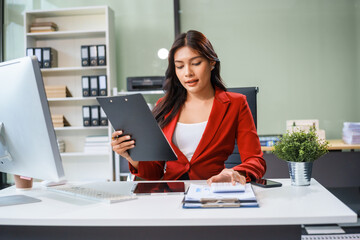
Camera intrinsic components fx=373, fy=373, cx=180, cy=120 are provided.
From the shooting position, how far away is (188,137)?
176 centimetres

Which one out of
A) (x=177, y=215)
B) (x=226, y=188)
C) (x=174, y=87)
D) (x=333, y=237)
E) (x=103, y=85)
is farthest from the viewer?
(x=103, y=85)

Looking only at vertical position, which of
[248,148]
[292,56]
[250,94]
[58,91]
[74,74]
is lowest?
[248,148]

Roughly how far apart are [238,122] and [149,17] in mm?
2889

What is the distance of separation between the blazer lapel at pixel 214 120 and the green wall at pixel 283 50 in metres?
2.35

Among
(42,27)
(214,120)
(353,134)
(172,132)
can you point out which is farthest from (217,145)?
(42,27)

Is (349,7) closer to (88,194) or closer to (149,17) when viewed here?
(149,17)

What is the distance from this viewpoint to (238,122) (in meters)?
1.76

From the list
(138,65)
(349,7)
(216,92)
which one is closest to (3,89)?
(216,92)

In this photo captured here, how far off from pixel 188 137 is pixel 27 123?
0.84 m

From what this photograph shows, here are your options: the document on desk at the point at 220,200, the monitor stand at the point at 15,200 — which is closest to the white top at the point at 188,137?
the document on desk at the point at 220,200

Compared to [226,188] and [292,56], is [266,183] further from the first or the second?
[292,56]

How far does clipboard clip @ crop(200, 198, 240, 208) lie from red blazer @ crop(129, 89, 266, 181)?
1.83ft

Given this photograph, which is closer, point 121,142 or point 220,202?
point 220,202

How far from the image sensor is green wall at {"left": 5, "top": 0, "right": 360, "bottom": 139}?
3973mm
